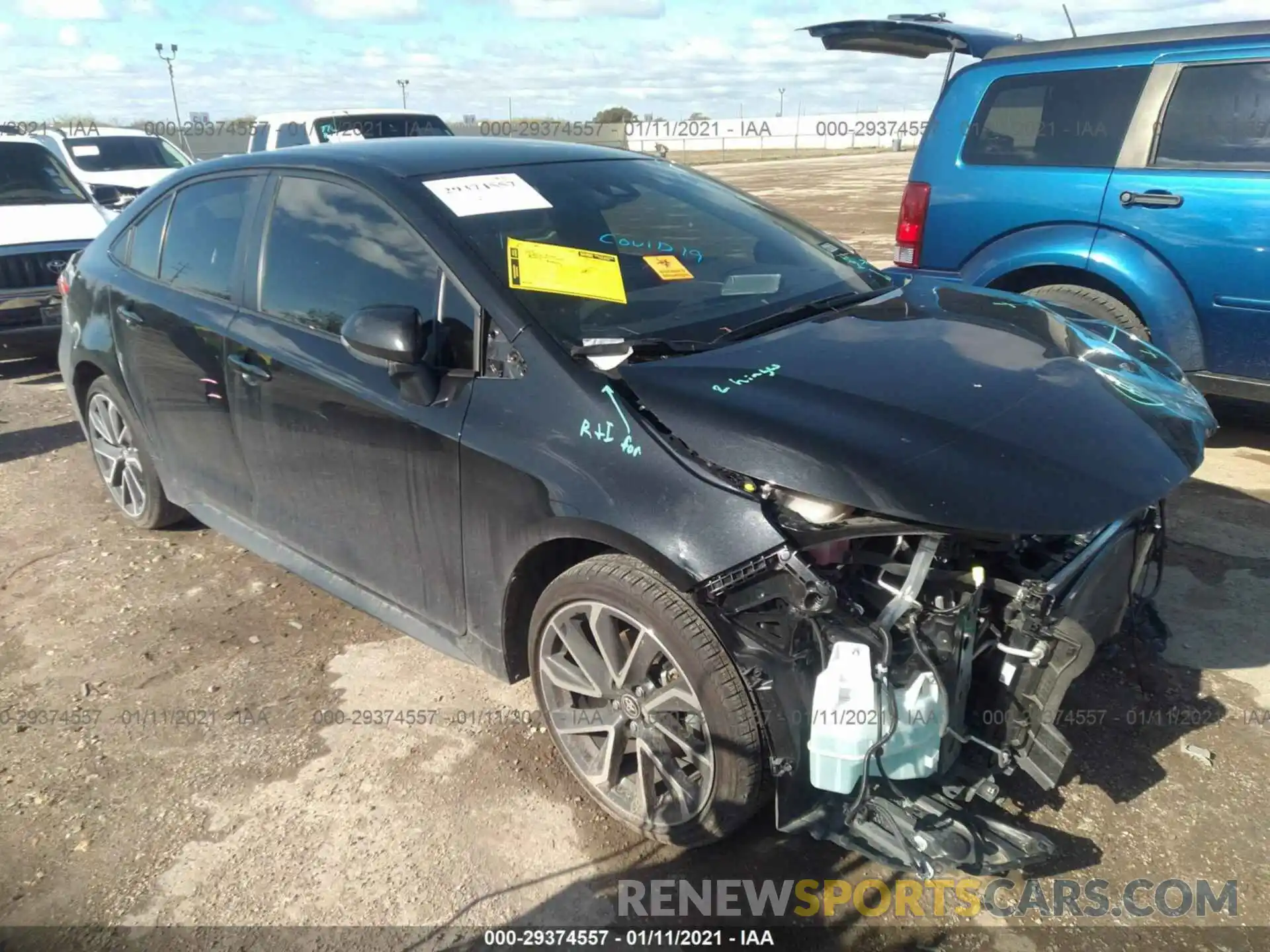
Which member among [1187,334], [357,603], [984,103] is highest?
[984,103]

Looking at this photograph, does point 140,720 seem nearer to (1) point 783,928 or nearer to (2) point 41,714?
(2) point 41,714

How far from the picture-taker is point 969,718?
2.29 metres

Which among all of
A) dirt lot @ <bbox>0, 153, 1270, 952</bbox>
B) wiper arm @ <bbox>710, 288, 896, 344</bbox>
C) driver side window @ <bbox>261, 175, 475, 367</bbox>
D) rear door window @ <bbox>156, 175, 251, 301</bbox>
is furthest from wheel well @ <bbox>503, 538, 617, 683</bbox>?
rear door window @ <bbox>156, 175, 251, 301</bbox>

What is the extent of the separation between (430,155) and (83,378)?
2.49 meters

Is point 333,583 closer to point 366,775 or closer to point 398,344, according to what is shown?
point 366,775

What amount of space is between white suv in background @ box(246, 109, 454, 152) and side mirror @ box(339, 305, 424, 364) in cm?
1022

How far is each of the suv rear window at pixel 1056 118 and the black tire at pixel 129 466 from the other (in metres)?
4.53

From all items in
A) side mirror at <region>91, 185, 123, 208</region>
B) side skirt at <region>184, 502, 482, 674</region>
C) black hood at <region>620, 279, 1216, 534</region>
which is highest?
black hood at <region>620, 279, 1216, 534</region>

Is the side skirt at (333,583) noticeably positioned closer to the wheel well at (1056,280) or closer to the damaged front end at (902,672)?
the damaged front end at (902,672)

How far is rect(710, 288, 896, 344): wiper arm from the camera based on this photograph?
276 centimetres

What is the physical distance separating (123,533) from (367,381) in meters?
2.48

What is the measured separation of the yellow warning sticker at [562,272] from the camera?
2721 millimetres

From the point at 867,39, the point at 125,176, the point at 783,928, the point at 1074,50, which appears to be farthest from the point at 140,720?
the point at 125,176

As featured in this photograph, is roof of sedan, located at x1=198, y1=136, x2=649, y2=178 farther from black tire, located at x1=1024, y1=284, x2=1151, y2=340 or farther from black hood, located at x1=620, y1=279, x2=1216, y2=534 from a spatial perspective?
black tire, located at x1=1024, y1=284, x2=1151, y2=340
